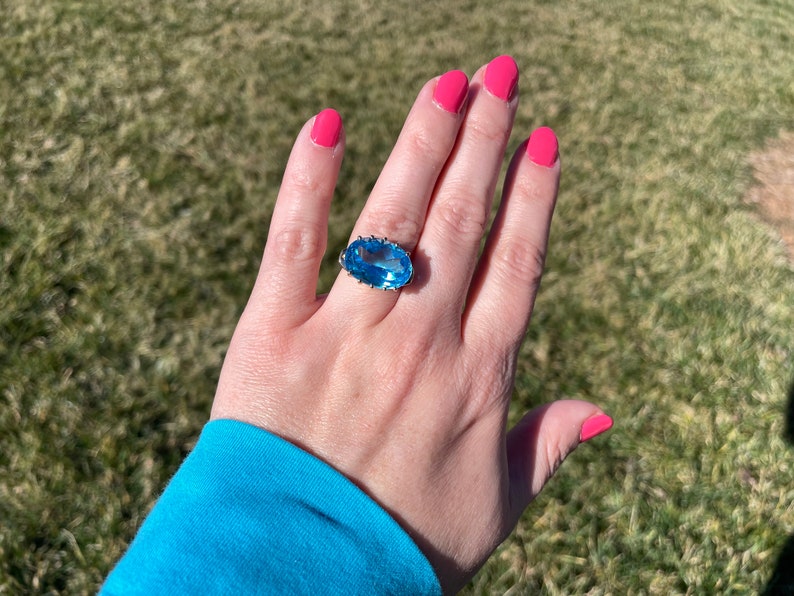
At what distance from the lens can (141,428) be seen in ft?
7.39

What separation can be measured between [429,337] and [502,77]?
2.44 ft

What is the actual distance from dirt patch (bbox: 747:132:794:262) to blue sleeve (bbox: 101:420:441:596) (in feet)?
9.86

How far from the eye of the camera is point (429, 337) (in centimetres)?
152

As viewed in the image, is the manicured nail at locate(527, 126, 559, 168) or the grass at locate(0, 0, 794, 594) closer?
the manicured nail at locate(527, 126, 559, 168)

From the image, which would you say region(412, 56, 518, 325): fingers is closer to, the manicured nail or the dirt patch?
the manicured nail

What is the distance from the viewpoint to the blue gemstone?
149cm

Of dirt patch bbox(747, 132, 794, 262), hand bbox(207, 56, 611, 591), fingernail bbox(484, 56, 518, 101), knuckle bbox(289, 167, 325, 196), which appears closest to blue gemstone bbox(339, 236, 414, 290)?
hand bbox(207, 56, 611, 591)

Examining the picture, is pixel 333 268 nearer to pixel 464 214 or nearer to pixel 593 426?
pixel 464 214

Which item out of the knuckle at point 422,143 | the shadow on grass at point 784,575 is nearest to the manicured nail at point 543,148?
the knuckle at point 422,143

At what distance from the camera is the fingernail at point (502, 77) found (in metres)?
1.68

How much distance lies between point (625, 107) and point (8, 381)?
3771 millimetres

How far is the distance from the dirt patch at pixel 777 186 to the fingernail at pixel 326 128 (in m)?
2.79

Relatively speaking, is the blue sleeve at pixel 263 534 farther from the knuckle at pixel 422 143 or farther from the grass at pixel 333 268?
the grass at pixel 333 268

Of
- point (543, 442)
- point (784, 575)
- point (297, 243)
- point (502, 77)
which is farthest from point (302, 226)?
point (784, 575)
